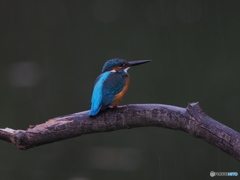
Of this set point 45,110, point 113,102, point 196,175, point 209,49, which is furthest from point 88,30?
point 113,102

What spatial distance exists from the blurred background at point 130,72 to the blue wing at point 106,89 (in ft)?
7.18

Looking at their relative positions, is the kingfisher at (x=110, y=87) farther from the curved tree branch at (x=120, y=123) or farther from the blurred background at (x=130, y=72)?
the blurred background at (x=130, y=72)

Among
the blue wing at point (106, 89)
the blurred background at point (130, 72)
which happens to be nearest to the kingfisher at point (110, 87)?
the blue wing at point (106, 89)

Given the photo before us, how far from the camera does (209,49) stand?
488 centimetres

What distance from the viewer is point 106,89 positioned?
2.19m

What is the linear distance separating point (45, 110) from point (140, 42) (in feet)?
4.29

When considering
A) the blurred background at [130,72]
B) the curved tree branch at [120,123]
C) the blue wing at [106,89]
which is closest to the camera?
the curved tree branch at [120,123]

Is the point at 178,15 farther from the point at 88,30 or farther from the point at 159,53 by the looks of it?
the point at 88,30

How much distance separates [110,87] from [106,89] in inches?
1.0

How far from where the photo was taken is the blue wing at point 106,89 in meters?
2.09

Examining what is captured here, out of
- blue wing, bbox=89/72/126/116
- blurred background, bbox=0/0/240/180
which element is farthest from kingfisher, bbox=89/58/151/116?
blurred background, bbox=0/0/240/180

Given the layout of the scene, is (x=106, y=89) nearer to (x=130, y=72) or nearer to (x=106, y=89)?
(x=106, y=89)

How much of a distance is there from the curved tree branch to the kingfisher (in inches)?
2.6

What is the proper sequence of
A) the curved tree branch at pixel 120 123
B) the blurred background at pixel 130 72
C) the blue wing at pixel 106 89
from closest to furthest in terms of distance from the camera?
the curved tree branch at pixel 120 123 → the blue wing at pixel 106 89 → the blurred background at pixel 130 72
